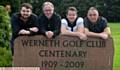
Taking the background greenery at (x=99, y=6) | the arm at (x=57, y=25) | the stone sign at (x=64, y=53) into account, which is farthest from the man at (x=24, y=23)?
the background greenery at (x=99, y=6)

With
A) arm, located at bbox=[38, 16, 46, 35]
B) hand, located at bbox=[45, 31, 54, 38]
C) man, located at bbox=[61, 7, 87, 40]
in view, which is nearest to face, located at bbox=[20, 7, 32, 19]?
arm, located at bbox=[38, 16, 46, 35]

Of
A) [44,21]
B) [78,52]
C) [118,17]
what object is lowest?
[118,17]

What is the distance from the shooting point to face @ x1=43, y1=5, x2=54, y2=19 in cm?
995

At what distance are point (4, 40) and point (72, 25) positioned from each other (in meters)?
2.76

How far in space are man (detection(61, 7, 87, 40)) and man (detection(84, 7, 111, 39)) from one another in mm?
115

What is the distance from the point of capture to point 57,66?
10.5 metres

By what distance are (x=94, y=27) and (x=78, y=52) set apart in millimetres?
644

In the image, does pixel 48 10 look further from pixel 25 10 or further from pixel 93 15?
pixel 93 15

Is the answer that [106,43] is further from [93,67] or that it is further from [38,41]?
[38,41]

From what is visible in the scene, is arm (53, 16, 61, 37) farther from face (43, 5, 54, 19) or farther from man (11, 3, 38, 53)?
man (11, 3, 38, 53)

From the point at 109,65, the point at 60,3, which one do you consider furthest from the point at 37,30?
the point at 60,3

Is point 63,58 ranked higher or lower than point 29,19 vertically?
lower

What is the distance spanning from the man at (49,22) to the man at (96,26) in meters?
0.57

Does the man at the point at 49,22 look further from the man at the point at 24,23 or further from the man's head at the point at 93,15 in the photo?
the man's head at the point at 93,15
